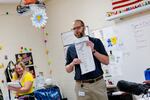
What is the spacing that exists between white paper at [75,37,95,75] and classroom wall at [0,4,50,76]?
278 cm

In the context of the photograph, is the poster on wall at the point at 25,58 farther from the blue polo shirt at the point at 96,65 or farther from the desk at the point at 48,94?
the blue polo shirt at the point at 96,65

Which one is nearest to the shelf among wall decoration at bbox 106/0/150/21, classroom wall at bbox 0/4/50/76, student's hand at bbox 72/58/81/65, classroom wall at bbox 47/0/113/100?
wall decoration at bbox 106/0/150/21

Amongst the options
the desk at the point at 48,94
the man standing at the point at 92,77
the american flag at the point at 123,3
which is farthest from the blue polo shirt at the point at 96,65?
the desk at the point at 48,94

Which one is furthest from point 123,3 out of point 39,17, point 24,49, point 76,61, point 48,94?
point 24,49

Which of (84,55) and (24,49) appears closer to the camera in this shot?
(84,55)

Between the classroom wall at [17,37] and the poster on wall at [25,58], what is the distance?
0.08 meters

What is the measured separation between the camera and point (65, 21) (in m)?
5.20

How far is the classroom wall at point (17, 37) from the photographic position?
17.4 feet

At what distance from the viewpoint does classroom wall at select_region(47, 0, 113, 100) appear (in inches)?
171

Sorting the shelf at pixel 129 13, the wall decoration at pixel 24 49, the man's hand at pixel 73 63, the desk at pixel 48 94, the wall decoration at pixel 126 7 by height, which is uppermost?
the wall decoration at pixel 126 7

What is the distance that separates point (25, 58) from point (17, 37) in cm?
47

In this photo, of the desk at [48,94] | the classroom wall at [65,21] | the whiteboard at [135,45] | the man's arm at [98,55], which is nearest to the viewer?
the man's arm at [98,55]

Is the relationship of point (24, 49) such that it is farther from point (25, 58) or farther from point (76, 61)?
point (76, 61)

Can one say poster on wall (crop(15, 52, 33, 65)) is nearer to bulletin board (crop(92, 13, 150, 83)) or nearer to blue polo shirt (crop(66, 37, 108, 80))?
bulletin board (crop(92, 13, 150, 83))
